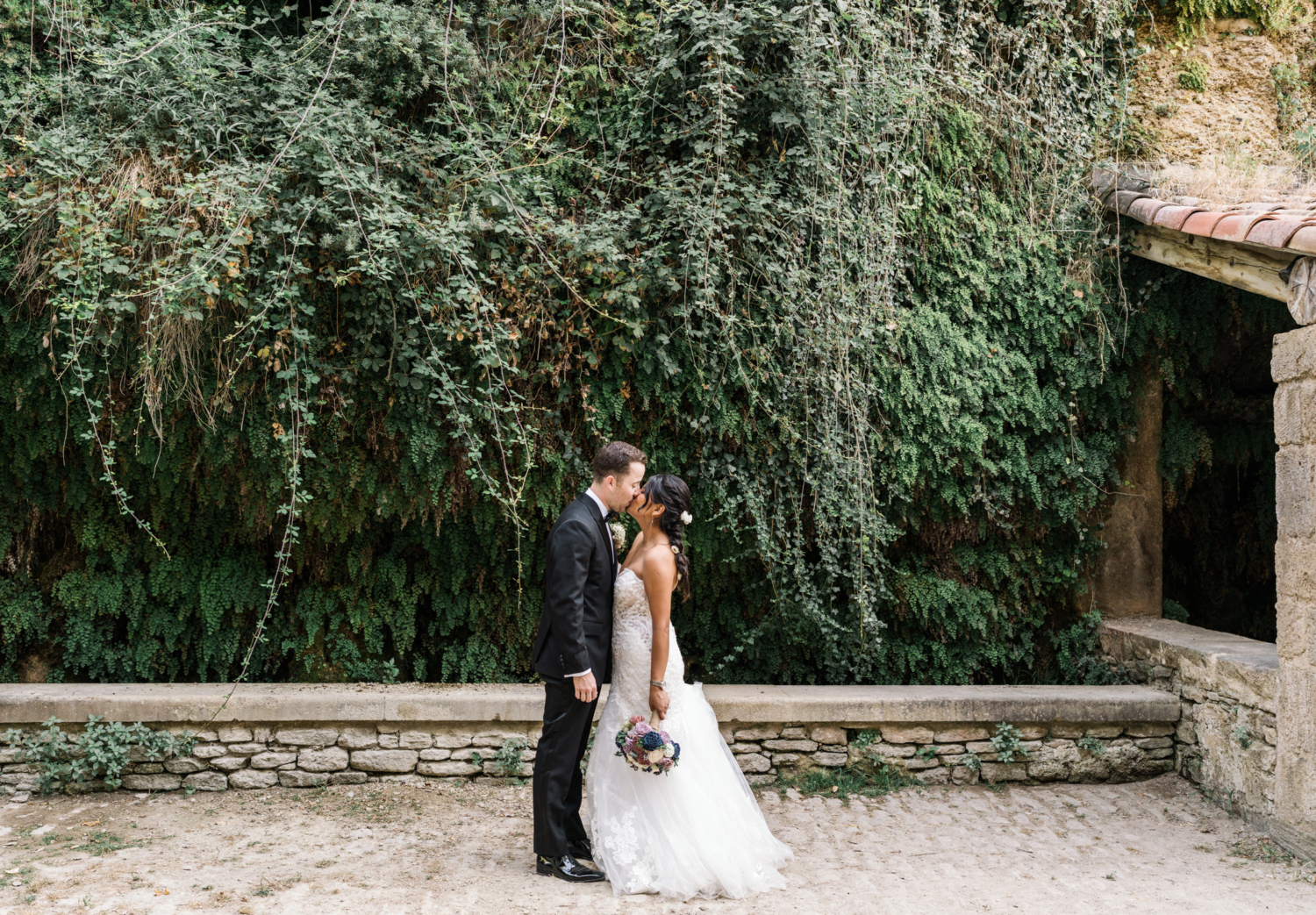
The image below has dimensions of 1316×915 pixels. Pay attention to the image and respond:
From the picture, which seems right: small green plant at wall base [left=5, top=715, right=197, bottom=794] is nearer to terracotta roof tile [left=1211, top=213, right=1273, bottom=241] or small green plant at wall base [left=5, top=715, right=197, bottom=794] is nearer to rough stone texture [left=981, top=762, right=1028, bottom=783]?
rough stone texture [left=981, top=762, right=1028, bottom=783]

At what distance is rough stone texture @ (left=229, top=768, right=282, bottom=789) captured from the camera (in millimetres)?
5121

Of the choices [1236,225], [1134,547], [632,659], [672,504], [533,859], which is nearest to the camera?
[672,504]

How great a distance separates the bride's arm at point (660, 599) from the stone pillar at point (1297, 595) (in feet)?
9.90

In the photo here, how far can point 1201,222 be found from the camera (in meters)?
4.95

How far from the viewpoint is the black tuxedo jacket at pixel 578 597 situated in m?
3.83

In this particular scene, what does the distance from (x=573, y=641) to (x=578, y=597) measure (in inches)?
7.4

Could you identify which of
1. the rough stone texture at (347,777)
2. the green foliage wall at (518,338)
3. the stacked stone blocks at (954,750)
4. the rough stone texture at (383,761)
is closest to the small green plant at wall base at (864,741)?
the stacked stone blocks at (954,750)

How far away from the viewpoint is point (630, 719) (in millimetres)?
3895

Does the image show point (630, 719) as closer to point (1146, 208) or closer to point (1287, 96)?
point (1146, 208)

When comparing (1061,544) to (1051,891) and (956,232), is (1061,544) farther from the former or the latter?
(1051,891)

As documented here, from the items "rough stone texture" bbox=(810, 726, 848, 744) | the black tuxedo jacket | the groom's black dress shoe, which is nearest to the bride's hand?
the black tuxedo jacket

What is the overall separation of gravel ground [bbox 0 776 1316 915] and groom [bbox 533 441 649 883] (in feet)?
0.86

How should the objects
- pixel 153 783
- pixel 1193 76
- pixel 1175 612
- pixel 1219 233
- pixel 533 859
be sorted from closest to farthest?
pixel 533 859
pixel 1219 233
pixel 153 783
pixel 1175 612
pixel 1193 76

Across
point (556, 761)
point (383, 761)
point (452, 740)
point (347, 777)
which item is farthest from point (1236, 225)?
point (347, 777)
